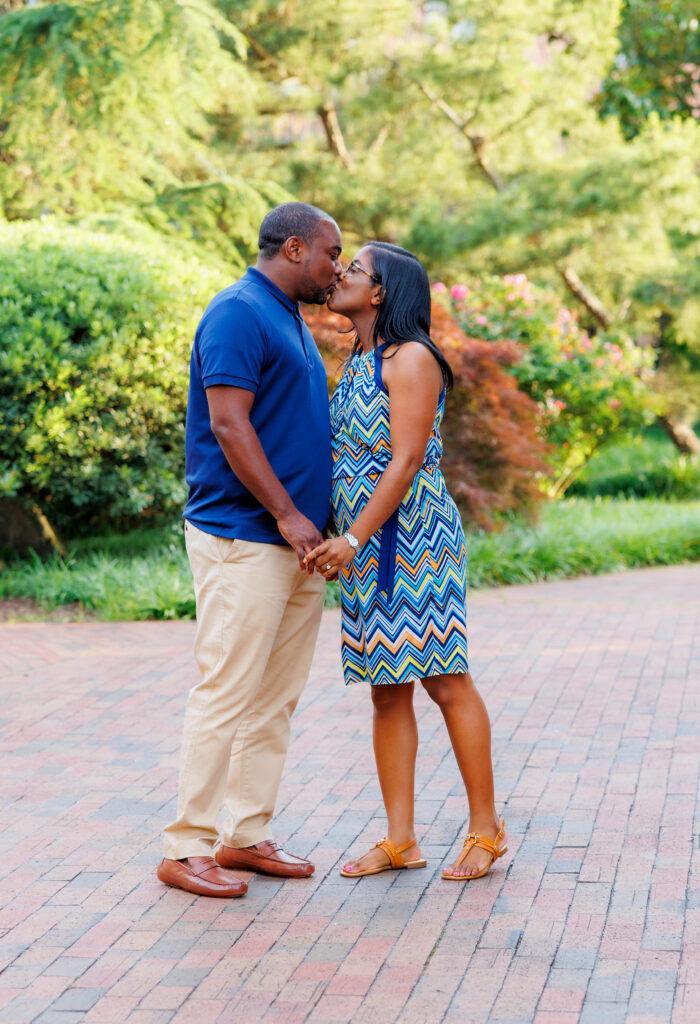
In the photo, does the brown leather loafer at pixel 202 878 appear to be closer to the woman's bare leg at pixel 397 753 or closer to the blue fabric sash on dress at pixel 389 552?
the woman's bare leg at pixel 397 753

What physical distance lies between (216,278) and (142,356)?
1234 mm

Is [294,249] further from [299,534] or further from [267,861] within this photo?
[267,861]

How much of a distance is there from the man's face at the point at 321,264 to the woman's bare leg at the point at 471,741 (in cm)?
121

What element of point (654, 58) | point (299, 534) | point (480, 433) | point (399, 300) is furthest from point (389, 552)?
point (654, 58)

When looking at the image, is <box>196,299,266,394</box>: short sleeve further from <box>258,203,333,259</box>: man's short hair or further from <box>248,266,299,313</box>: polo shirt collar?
<box>258,203,333,259</box>: man's short hair

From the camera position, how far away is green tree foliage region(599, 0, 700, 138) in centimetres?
942

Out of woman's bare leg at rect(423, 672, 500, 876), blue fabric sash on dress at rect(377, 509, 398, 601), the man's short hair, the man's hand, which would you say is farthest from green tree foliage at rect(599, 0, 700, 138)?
the man's hand

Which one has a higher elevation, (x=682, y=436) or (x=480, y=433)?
(x=480, y=433)

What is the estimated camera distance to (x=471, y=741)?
361 cm

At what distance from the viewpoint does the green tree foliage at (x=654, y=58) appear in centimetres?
942

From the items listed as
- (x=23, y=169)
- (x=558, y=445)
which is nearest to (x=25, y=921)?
(x=23, y=169)

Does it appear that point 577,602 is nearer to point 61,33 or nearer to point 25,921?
point 25,921

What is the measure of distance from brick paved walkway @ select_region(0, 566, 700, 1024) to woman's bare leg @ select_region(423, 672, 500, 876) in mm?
90

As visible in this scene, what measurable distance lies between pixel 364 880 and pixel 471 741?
53 cm
